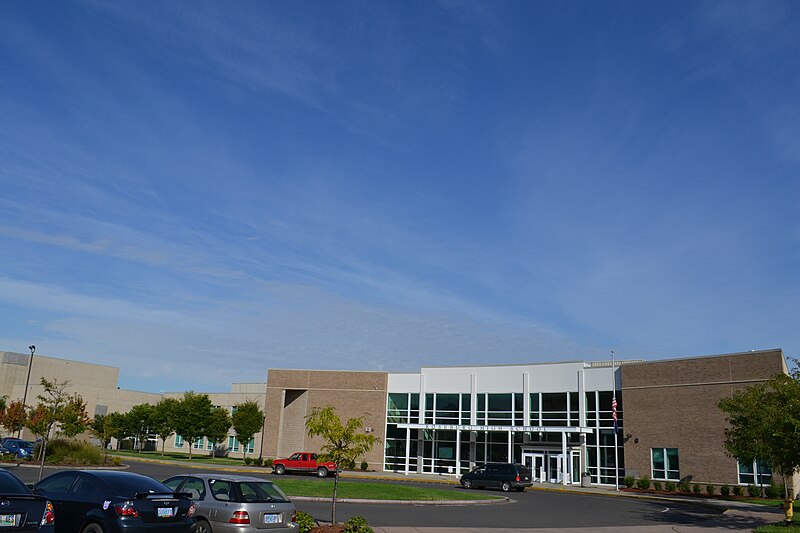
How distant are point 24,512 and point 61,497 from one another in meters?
1.77

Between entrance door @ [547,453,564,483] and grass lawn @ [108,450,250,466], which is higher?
entrance door @ [547,453,564,483]

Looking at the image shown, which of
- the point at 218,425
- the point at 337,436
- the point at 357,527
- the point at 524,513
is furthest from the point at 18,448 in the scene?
the point at 357,527

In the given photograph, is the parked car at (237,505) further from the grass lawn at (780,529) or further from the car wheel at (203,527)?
the grass lawn at (780,529)

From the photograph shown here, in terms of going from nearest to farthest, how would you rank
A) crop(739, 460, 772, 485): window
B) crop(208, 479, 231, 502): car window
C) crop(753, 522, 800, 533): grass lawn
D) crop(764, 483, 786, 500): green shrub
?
crop(208, 479, 231, 502): car window
crop(753, 522, 800, 533): grass lawn
crop(764, 483, 786, 500): green shrub
crop(739, 460, 772, 485): window

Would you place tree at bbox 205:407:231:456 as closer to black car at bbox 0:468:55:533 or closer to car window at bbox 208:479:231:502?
car window at bbox 208:479:231:502

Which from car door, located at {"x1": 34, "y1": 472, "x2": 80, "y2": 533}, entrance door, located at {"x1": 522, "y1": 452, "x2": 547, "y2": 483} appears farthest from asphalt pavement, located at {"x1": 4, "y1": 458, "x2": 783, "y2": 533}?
car door, located at {"x1": 34, "y1": 472, "x2": 80, "y2": 533}

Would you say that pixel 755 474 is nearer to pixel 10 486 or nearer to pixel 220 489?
pixel 220 489

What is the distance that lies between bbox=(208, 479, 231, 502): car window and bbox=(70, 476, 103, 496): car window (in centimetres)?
A: 211

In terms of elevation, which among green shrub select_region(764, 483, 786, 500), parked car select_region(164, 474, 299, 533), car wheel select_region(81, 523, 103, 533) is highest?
parked car select_region(164, 474, 299, 533)

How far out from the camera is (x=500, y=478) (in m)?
37.8

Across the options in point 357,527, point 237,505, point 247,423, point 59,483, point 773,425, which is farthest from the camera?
point 247,423

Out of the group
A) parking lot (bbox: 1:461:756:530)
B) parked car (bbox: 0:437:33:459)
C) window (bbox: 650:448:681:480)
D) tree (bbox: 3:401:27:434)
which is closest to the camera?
parking lot (bbox: 1:461:756:530)

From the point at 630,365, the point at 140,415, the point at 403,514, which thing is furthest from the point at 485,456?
the point at 140,415

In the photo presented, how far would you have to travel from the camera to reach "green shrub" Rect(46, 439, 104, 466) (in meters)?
39.0
